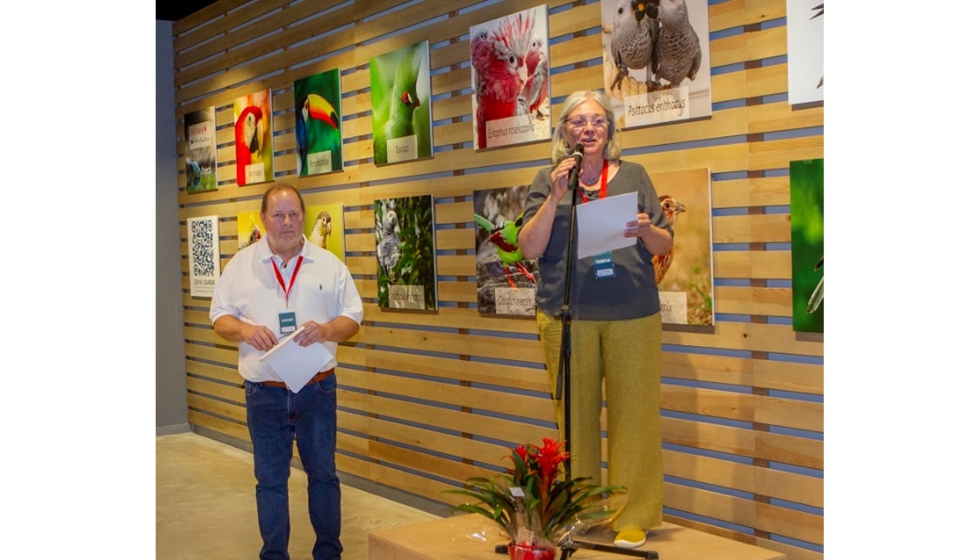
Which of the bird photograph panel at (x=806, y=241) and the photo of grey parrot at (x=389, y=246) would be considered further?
the photo of grey parrot at (x=389, y=246)

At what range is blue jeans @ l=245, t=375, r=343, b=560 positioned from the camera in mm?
4023

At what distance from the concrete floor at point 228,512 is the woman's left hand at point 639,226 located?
2.34 metres

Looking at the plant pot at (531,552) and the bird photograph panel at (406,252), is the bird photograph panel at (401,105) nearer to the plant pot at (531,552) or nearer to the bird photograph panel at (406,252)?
the bird photograph panel at (406,252)

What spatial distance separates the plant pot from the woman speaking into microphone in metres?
0.52

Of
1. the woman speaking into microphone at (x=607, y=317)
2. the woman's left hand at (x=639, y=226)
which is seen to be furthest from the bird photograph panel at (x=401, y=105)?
the woman's left hand at (x=639, y=226)

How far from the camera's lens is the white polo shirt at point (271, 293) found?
4039 mm

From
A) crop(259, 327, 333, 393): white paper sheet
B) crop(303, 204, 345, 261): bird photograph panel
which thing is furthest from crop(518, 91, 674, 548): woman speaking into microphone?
crop(303, 204, 345, 261): bird photograph panel

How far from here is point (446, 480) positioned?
5648 mm

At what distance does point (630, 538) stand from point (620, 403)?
1.67 feet

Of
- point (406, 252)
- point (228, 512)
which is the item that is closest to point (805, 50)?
point (406, 252)

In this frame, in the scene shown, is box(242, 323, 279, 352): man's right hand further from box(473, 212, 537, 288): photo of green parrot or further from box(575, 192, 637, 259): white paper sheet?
box(473, 212, 537, 288): photo of green parrot

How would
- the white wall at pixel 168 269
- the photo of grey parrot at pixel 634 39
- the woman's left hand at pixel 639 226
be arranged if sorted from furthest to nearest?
the white wall at pixel 168 269 < the photo of grey parrot at pixel 634 39 < the woman's left hand at pixel 639 226
